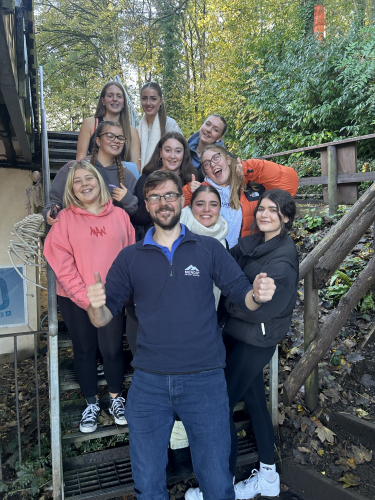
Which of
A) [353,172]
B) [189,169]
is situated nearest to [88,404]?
[189,169]

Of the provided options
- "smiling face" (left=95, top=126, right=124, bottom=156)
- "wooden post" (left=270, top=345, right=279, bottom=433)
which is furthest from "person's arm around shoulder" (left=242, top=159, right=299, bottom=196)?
"wooden post" (left=270, top=345, right=279, bottom=433)

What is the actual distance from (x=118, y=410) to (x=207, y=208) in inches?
67.2

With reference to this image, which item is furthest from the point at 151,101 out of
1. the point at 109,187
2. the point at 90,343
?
the point at 90,343

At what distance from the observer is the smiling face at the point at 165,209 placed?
2.23 m

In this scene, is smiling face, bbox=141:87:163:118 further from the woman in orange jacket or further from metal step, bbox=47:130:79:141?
metal step, bbox=47:130:79:141

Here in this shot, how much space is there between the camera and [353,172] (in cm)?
577

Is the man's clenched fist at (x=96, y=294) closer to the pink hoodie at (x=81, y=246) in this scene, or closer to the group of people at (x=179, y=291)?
the group of people at (x=179, y=291)

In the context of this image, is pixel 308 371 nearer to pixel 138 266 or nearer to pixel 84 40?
pixel 138 266

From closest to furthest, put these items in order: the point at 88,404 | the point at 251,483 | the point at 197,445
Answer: the point at 197,445, the point at 251,483, the point at 88,404

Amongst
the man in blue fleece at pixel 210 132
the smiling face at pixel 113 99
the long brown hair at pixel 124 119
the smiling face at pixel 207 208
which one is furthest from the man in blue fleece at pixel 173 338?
the smiling face at pixel 113 99

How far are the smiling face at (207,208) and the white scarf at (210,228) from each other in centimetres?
4

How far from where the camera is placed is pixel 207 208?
8.89 feet

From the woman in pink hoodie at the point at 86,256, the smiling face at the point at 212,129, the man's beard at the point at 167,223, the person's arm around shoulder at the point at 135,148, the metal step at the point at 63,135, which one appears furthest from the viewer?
the metal step at the point at 63,135

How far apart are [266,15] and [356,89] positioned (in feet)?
24.4
